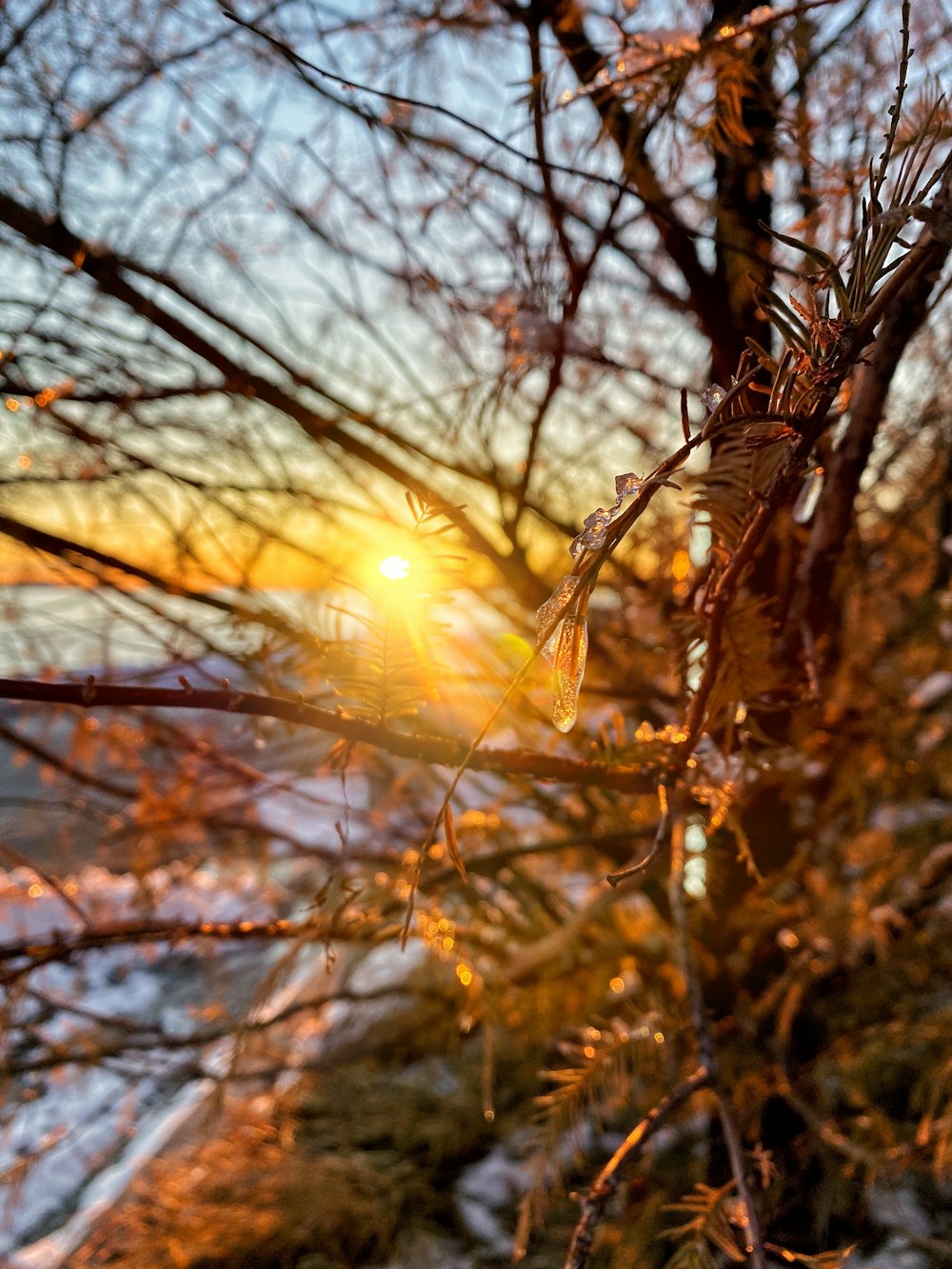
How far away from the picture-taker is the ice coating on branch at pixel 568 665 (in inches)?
14.8

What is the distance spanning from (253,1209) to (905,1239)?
1131 millimetres

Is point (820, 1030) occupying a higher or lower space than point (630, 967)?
lower

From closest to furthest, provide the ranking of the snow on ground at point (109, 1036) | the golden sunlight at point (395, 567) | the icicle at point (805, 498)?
the golden sunlight at point (395, 567) < the icicle at point (805, 498) < the snow on ground at point (109, 1036)

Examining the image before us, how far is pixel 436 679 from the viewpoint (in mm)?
560

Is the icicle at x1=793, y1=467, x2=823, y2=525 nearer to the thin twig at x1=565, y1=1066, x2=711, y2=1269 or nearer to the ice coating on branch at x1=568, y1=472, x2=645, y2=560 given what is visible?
the ice coating on branch at x1=568, y1=472, x2=645, y2=560

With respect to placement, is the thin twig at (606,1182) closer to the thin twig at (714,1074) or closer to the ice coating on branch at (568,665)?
the thin twig at (714,1074)

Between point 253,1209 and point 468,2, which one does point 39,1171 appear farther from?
point 468,2

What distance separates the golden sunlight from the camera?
0.47 m

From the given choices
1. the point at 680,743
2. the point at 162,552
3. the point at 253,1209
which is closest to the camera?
the point at 680,743

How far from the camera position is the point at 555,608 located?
0.37 meters

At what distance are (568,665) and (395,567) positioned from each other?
0.14 m

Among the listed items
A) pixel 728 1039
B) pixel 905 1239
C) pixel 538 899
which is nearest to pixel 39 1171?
pixel 538 899

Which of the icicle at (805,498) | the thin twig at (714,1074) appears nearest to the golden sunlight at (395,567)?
the icicle at (805,498)

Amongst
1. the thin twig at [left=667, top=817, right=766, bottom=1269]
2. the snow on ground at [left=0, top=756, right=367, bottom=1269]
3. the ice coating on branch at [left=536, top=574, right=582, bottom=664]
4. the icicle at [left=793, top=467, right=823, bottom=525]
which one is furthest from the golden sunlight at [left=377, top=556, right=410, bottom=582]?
the snow on ground at [left=0, top=756, right=367, bottom=1269]
